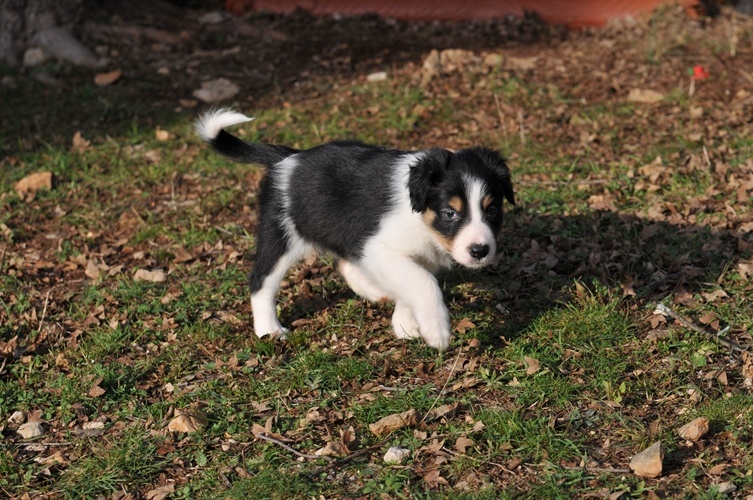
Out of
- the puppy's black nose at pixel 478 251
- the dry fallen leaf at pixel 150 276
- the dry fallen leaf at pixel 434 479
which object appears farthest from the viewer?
the dry fallen leaf at pixel 150 276

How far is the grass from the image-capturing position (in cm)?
425

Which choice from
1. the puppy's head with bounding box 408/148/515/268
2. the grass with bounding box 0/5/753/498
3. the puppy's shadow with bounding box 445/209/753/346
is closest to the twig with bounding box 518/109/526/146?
the grass with bounding box 0/5/753/498

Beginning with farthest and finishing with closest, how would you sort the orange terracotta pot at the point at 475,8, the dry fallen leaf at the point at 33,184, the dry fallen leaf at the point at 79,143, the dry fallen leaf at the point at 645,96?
the orange terracotta pot at the point at 475,8 → the dry fallen leaf at the point at 645,96 → the dry fallen leaf at the point at 79,143 → the dry fallen leaf at the point at 33,184

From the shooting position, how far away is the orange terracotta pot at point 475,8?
10844 mm

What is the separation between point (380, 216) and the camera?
17.0 ft

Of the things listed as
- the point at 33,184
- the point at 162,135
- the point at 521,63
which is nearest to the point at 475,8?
the point at 521,63

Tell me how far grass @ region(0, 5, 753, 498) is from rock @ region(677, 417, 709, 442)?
0.04m

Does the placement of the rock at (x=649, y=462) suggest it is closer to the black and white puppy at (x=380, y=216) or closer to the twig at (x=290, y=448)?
the black and white puppy at (x=380, y=216)

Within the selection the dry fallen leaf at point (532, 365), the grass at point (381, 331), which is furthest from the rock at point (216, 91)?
the dry fallen leaf at point (532, 365)

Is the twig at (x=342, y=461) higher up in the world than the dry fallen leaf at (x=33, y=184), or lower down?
higher up

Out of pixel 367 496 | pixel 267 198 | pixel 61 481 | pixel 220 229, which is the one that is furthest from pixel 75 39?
pixel 367 496

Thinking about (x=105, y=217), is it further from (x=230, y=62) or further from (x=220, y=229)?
(x=230, y=62)

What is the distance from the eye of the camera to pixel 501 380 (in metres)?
4.80

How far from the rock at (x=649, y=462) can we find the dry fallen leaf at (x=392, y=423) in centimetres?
100
